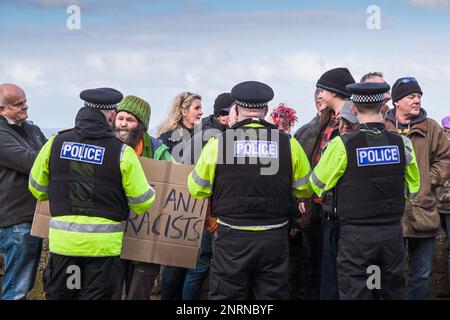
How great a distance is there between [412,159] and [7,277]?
3.77 m

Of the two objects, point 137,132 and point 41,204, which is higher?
point 137,132

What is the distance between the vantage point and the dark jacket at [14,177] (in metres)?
6.80

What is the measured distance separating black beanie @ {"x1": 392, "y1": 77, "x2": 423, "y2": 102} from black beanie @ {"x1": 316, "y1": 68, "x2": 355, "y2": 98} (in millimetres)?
532

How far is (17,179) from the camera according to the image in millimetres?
6938

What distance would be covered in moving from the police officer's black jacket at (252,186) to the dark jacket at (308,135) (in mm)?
1140

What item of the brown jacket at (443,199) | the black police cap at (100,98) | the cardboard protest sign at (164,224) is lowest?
the cardboard protest sign at (164,224)

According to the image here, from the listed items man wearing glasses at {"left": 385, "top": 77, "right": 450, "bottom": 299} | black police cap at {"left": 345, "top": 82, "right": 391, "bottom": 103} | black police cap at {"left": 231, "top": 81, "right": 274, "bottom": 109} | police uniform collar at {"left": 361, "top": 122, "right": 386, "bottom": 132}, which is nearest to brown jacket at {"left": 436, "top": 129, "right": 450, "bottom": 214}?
man wearing glasses at {"left": 385, "top": 77, "right": 450, "bottom": 299}

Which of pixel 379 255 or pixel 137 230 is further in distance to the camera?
pixel 137 230

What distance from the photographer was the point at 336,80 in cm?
696

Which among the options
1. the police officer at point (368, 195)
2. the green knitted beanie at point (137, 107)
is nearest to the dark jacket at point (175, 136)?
the green knitted beanie at point (137, 107)

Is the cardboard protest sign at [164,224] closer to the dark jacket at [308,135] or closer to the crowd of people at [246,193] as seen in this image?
the crowd of people at [246,193]

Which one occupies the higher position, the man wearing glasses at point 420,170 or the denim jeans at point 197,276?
the man wearing glasses at point 420,170

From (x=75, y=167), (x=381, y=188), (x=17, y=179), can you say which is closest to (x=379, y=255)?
(x=381, y=188)
